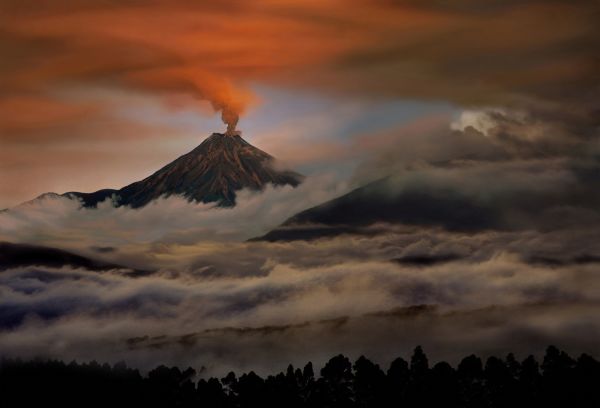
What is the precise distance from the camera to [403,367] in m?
198

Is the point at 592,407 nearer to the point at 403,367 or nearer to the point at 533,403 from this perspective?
the point at 533,403

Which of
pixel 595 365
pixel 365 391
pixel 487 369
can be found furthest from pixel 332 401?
pixel 595 365

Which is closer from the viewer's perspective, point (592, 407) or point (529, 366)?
point (592, 407)

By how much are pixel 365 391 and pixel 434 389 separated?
11.7m

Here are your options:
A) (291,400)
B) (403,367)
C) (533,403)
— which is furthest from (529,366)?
(291,400)

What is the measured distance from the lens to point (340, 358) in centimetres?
19800

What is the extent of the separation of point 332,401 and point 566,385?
36.1 metres

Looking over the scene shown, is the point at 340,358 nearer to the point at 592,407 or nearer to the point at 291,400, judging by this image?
the point at 291,400

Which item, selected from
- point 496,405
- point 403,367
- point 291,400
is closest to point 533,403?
point 496,405

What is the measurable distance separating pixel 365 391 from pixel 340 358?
6444 mm

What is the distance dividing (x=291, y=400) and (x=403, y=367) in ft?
59.9

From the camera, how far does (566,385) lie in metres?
185

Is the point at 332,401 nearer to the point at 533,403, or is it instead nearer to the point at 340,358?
the point at 340,358

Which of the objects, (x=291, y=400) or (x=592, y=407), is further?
(x=291, y=400)
